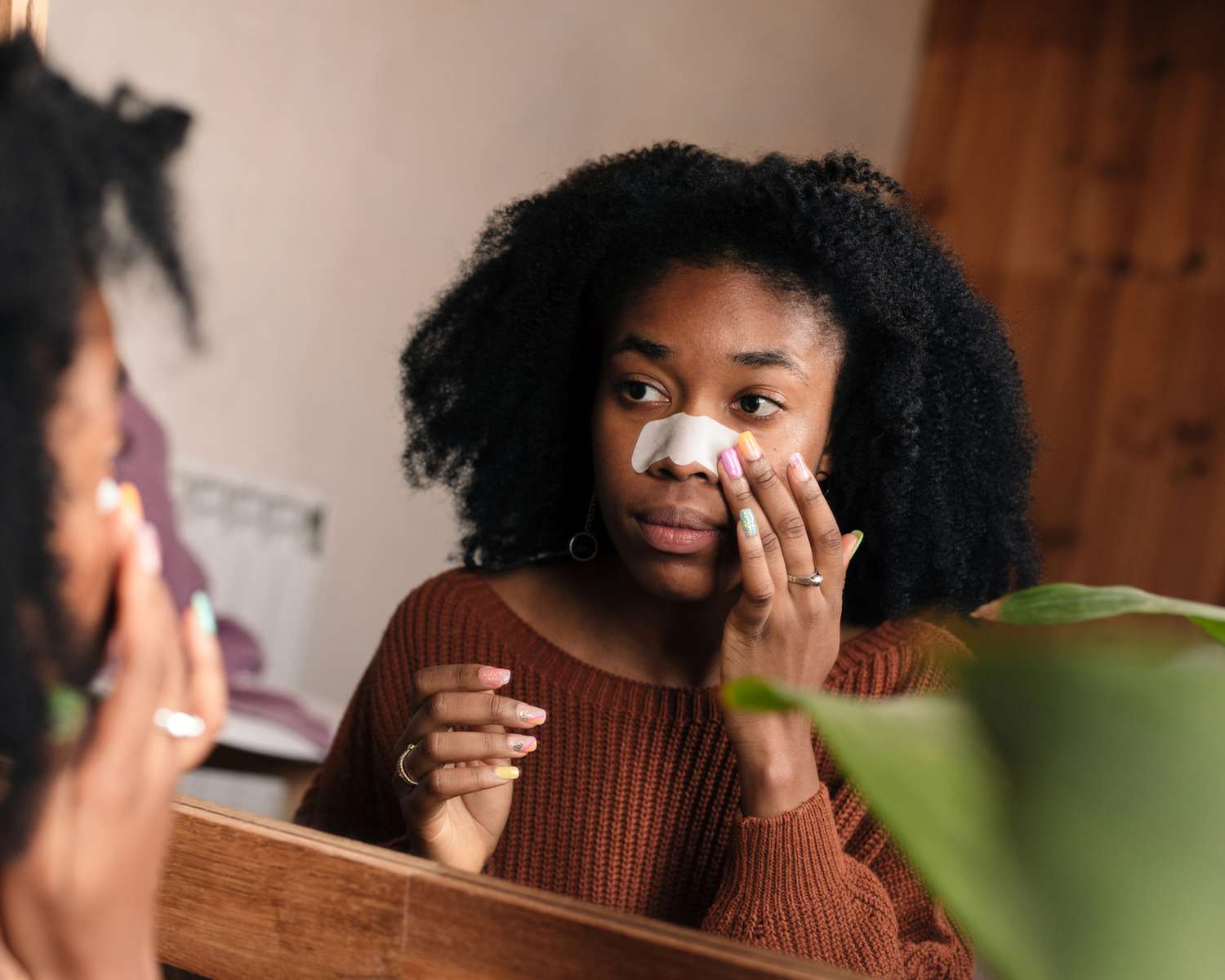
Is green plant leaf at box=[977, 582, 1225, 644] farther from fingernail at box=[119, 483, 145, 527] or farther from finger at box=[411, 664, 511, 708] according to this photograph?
finger at box=[411, 664, 511, 708]

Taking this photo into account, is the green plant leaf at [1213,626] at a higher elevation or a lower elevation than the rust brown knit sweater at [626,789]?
higher

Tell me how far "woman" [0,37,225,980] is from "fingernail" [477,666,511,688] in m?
0.39

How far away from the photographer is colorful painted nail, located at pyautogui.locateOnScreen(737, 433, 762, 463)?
83 cm

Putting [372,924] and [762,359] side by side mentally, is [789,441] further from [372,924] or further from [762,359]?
[372,924]

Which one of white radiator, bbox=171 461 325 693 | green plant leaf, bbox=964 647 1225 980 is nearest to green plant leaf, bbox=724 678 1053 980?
green plant leaf, bbox=964 647 1225 980

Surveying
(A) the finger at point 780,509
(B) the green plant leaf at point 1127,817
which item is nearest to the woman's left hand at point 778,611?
(A) the finger at point 780,509

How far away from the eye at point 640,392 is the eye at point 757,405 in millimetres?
51

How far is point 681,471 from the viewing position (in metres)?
0.84

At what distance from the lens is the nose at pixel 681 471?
838 mm

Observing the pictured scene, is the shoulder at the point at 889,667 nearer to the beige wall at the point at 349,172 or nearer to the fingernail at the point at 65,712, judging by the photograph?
the fingernail at the point at 65,712

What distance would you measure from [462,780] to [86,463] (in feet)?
1.45

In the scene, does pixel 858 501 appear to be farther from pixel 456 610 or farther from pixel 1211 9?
pixel 1211 9

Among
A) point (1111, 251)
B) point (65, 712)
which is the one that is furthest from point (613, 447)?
point (1111, 251)

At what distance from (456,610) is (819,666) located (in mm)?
334
